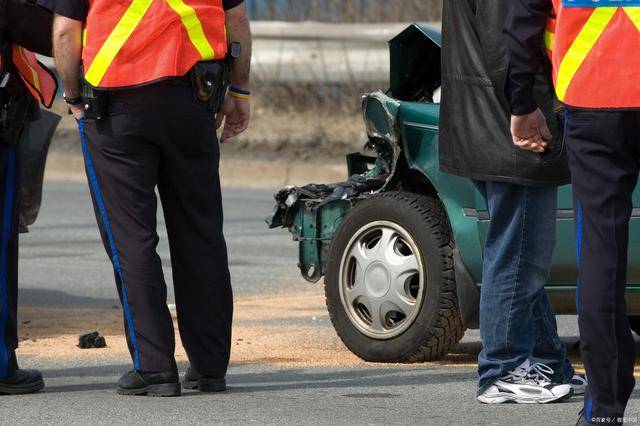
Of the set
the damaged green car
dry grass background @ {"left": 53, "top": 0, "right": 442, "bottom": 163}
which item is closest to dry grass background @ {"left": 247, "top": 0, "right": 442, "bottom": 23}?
dry grass background @ {"left": 53, "top": 0, "right": 442, "bottom": 163}

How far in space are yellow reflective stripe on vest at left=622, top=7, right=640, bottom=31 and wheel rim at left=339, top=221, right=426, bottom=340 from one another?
221cm

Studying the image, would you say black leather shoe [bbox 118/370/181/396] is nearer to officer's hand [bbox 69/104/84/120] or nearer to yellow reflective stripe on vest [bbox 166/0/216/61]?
officer's hand [bbox 69/104/84/120]

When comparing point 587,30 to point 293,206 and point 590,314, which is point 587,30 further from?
point 293,206

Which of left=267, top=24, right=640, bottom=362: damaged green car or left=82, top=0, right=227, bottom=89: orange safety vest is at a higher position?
left=82, top=0, right=227, bottom=89: orange safety vest

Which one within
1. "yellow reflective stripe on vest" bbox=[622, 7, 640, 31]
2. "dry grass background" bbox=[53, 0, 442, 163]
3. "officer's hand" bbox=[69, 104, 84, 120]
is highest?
"yellow reflective stripe on vest" bbox=[622, 7, 640, 31]

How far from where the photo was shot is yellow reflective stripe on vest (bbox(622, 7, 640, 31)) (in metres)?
4.69

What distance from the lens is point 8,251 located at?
6.06 m

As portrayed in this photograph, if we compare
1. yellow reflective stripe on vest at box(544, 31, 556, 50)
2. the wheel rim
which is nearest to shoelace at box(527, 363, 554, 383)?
the wheel rim

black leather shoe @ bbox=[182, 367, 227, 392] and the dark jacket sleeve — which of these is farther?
black leather shoe @ bbox=[182, 367, 227, 392]

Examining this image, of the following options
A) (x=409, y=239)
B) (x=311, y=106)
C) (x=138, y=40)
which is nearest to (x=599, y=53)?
(x=138, y=40)

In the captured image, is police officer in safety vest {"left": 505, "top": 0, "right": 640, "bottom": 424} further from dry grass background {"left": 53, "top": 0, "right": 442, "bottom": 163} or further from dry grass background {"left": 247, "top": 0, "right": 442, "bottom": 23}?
dry grass background {"left": 247, "top": 0, "right": 442, "bottom": 23}

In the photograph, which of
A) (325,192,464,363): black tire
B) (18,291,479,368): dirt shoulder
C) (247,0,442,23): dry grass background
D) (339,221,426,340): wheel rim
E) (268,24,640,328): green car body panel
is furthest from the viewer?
(247,0,442,23): dry grass background

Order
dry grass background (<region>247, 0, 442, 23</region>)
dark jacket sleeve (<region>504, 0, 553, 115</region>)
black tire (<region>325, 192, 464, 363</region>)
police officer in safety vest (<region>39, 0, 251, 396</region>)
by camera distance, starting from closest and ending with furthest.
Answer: dark jacket sleeve (<region>504, 0, 553, 115</region>) < police officer in safety vest (<region>39, 0, 251, 396</region>) < black tire (<region>325, 192, 464, 363</region>) < dry grass background (<region>247, 0, 442, 23</region>)

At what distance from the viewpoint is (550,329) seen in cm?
A: 590
